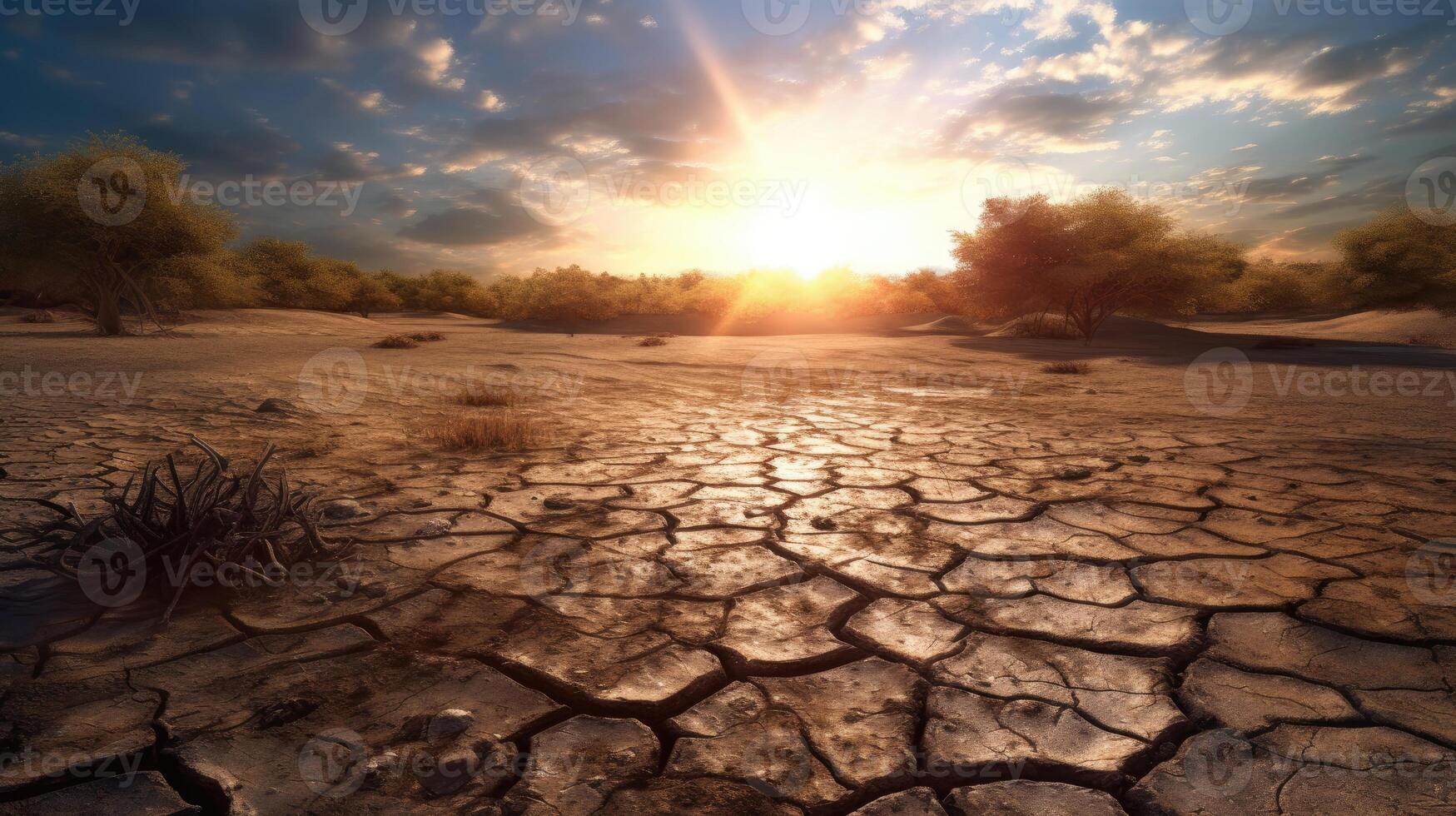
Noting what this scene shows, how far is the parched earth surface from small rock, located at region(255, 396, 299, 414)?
643mm

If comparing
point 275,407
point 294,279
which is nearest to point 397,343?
point 275,407

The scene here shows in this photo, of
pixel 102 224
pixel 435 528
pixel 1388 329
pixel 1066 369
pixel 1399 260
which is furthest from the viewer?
pixel 1399 260

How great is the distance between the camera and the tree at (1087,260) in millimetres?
14055

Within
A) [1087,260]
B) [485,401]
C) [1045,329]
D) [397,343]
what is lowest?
[485,401]

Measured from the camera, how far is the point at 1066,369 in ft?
28.4

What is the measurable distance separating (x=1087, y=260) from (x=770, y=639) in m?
15.1

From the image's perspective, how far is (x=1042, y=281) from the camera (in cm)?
1502

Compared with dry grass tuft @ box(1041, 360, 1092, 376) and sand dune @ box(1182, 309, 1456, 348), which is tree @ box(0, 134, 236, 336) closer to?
dry grass tuft @ box(1041, 360, 1092, 376)

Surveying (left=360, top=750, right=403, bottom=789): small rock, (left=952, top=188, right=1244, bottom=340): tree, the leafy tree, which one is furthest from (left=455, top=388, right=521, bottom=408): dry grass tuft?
the leafy tree

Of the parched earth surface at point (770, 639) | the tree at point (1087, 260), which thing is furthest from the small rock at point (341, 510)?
the tree at point (1087, 260)

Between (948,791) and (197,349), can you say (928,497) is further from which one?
(197,349)

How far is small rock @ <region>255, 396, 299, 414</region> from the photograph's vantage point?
4.61m

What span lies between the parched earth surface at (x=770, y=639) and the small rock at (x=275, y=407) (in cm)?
64

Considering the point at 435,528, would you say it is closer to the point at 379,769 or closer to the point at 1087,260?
the point at 379,769
